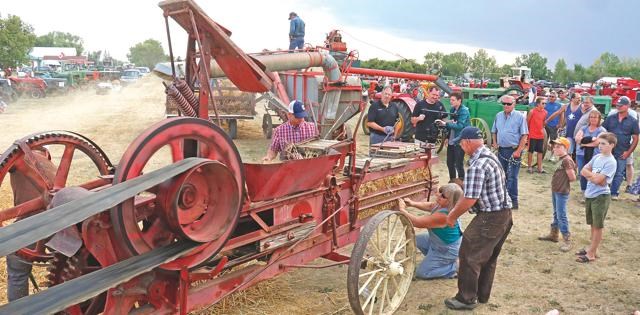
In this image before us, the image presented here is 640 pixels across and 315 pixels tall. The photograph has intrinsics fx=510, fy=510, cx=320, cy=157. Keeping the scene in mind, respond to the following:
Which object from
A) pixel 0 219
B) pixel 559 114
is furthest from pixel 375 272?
pixel 559 114

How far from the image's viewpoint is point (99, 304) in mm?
2979

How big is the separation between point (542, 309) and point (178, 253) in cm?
337

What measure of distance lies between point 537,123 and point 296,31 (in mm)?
6531

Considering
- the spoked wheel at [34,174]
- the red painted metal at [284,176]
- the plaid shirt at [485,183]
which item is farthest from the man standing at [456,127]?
the spoked wheel at [34,174]

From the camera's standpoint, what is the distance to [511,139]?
752 cm

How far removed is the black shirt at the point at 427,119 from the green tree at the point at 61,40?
10987 cm

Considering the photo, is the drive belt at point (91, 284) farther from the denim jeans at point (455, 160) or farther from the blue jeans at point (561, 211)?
the denim jeans at point (455, 160)

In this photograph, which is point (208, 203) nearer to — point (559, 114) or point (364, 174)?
point (364, 174)

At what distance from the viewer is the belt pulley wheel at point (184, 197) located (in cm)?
264

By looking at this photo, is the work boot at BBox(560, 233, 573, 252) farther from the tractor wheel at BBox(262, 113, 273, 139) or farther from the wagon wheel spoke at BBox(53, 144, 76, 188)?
the tractor wheel at BBox(262, 113, 273, 139)

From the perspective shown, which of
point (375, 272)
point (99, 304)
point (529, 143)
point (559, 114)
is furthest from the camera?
point (559, 114)

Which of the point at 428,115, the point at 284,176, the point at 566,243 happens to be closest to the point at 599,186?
the point at 566,243

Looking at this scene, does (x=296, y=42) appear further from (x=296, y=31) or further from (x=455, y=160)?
(x=455, y=160)

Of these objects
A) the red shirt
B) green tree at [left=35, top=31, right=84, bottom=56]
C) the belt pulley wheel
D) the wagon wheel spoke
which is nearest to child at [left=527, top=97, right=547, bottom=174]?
the red shirt
